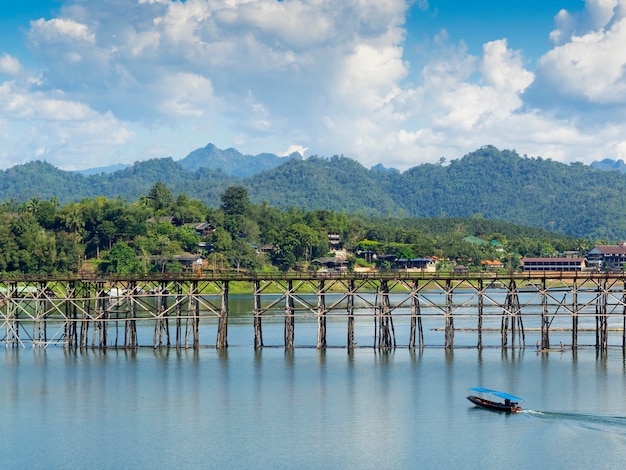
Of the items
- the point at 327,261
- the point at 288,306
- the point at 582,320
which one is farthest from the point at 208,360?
the point at 327,261

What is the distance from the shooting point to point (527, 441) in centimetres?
4291

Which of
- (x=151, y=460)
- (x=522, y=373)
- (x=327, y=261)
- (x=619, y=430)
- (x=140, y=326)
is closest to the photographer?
(x=151, y=460)

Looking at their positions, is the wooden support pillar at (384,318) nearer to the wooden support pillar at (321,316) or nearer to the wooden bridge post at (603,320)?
the wooden support pillar at (321,316)

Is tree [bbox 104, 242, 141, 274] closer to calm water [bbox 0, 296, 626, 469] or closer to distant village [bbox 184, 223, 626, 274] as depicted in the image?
distant village [bbox 184, 223, 626, 274]

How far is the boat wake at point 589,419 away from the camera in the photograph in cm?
4459

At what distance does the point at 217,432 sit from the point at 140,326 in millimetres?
44768

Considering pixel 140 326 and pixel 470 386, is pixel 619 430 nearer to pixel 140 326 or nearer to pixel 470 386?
pixel 470 386

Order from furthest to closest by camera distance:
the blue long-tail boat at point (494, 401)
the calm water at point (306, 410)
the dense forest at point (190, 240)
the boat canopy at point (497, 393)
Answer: the dense forest at point (190, 240), the boat canopy at point (497, 393), the blue long-tail boat at point (494, 401), the calm water at point (306, 410)

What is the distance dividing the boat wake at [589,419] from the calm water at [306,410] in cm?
9

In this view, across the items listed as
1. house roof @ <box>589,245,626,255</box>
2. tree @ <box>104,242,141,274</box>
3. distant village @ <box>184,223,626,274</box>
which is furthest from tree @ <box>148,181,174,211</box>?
house roof @ <box>589,245,626,255</box>

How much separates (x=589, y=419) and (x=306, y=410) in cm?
1344

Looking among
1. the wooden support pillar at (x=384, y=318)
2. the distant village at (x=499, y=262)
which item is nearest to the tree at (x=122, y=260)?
the distant village at (x=499, y=262)

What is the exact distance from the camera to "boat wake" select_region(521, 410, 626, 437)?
146 feet

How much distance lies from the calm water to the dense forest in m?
67.6
